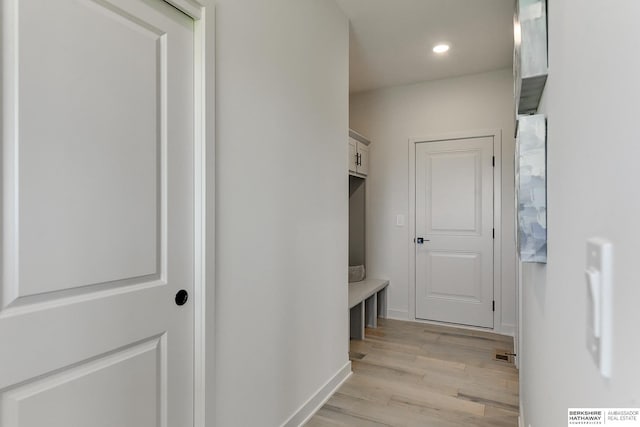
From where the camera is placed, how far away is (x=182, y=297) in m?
1.38

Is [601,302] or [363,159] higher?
[363,159]

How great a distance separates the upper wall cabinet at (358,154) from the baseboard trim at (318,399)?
6.52 feet

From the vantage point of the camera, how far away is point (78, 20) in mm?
1061

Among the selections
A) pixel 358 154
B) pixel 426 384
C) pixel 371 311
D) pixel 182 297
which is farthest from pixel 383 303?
pixel 182 297

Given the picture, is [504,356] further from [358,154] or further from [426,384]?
[358,154]

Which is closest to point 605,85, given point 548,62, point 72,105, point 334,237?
point 548,62

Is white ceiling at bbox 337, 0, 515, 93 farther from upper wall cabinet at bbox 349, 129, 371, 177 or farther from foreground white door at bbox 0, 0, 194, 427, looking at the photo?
foreground white door at bbox 0, 0, 194, 427

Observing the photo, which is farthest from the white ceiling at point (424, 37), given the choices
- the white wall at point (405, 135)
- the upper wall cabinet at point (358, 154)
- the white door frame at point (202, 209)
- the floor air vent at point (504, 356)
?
the floor air vent at point (504, 356)

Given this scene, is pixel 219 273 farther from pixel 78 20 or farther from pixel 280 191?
pixel 78 20

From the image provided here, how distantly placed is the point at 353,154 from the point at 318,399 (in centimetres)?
239

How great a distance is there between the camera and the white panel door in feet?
12.4

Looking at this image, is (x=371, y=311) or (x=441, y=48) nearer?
(x=441, y=48)

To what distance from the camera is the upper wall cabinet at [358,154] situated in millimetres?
3762

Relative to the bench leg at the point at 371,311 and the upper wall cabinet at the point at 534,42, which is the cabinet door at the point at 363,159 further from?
the upper wall cabinet at the point at 534,42
